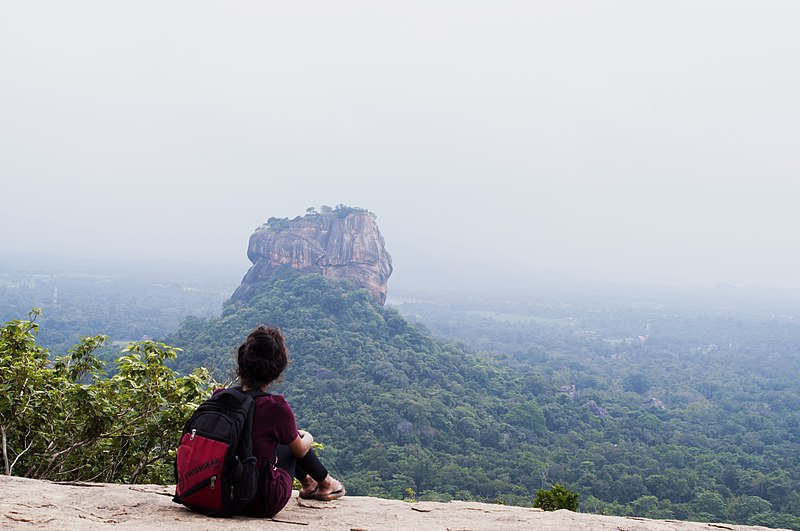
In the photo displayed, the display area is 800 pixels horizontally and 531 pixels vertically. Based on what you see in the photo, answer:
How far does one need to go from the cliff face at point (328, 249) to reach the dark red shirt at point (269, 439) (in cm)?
4193

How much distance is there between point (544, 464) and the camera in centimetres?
2331

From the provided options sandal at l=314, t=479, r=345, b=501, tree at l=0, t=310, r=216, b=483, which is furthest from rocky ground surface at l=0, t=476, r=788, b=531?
tree at l=0, t=310, r=216, b=483

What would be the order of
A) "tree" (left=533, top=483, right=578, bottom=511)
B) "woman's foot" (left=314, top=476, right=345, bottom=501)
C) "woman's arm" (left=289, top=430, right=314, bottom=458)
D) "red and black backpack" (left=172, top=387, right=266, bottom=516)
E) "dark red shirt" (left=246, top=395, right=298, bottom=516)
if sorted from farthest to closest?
"tree" (left=533, top=483, right=578, bottom=511), "woman's foot" (left=314, top=476, right=345, bottom=501), "woman's arm" (left=289, top=430, right=314, bottom=458), "dark red shirt" (left=246, top=395, right=298, bottom=516), "red and black backpack" (left=172, top=387, right=266, bottom=516)

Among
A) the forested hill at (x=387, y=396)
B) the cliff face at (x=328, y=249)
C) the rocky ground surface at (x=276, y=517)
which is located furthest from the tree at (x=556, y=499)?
the cliff face at (x=328, y=249)

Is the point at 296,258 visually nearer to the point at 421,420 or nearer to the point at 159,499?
the point at 421,420

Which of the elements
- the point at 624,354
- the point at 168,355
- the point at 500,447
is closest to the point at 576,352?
the point at 624,354

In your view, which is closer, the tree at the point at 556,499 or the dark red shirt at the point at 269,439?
the dark red shirt at the point at 269,439

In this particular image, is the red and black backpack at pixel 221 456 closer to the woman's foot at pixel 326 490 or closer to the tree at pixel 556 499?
the woman's foot at pixel 326 490

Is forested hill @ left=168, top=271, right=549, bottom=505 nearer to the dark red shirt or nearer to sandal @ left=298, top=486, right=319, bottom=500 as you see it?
sandal @ left=298, top=486, right=319, bottom=500

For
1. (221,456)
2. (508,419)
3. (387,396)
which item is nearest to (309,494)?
(221,456)

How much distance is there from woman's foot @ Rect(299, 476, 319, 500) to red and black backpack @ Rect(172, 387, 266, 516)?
67 centimetres

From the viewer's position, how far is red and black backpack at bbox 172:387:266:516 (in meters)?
2.55

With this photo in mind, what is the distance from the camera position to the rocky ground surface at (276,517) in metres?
2.55

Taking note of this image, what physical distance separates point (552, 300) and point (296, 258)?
103m
